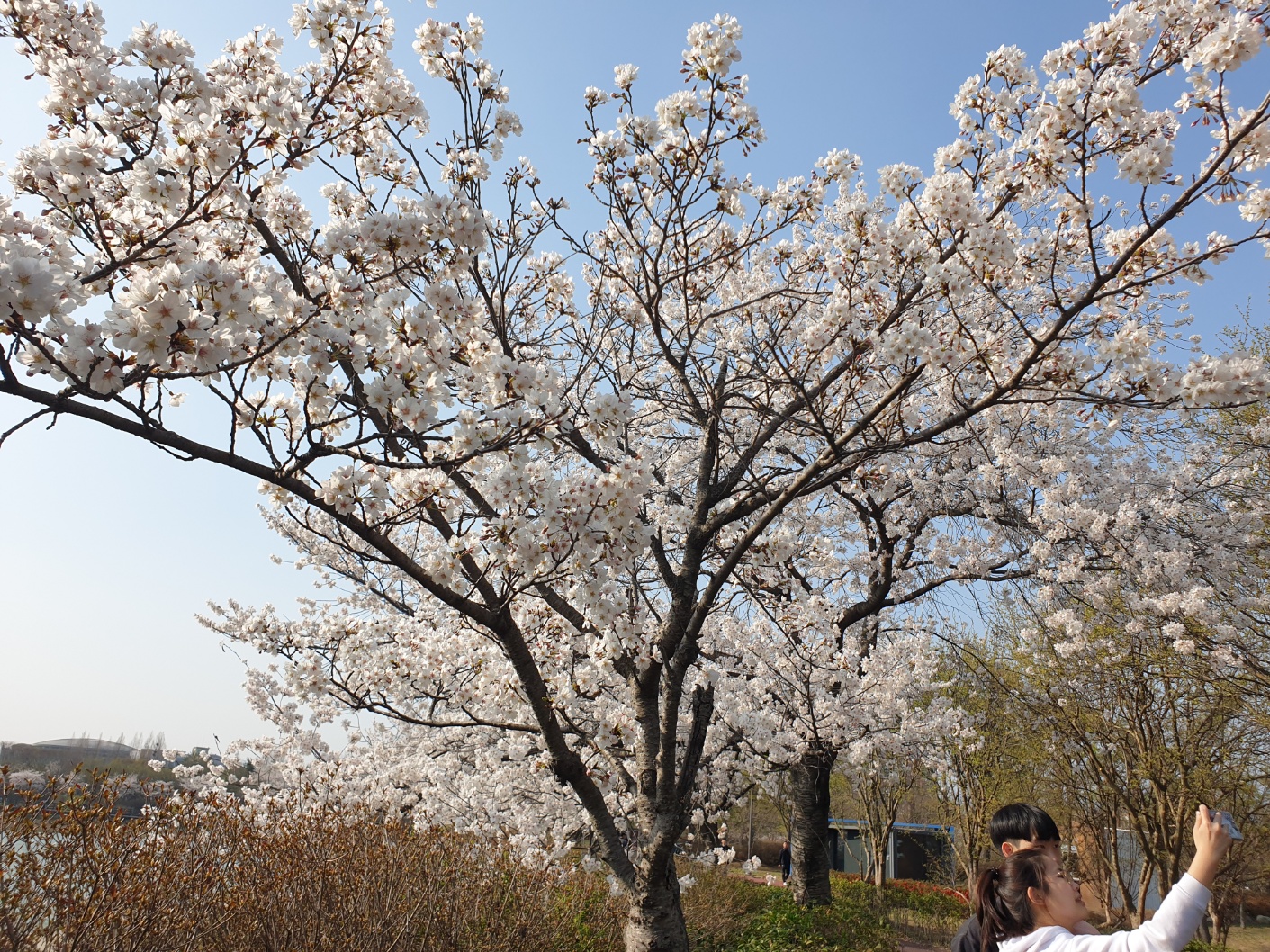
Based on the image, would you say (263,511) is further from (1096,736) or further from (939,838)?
(939,838)

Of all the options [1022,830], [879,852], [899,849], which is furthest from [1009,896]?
[899,849]

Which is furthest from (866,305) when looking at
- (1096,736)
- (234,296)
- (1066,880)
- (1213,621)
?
(1096,736)

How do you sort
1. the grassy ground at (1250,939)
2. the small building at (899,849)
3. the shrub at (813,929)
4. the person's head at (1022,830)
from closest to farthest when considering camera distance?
the person's head at (1022,830), the shrub at (813,929), the grassy ground at (1250,939), the small building at (899,849)

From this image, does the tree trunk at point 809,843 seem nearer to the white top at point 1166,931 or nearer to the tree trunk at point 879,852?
the tree trunk at point 879,852

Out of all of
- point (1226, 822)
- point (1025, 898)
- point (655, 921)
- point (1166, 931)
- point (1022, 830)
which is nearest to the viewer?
point (1166, 931)

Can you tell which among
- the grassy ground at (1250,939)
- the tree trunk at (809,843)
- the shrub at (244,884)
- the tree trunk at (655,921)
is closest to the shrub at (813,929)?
the tree trunk at (809,843)

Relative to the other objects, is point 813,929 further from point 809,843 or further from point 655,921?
point 655,921

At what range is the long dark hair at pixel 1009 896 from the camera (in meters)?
2.31

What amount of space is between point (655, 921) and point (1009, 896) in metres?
2.92

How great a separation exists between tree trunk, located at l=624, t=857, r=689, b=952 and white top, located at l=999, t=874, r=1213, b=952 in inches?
121

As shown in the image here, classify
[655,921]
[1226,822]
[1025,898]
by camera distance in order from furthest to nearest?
1. [655,921]
2. [1025,898]
3. [1226,822]

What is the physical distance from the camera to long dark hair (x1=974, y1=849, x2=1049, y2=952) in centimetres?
231

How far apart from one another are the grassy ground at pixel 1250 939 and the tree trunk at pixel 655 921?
1951 centimetres

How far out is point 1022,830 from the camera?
2734 mm
